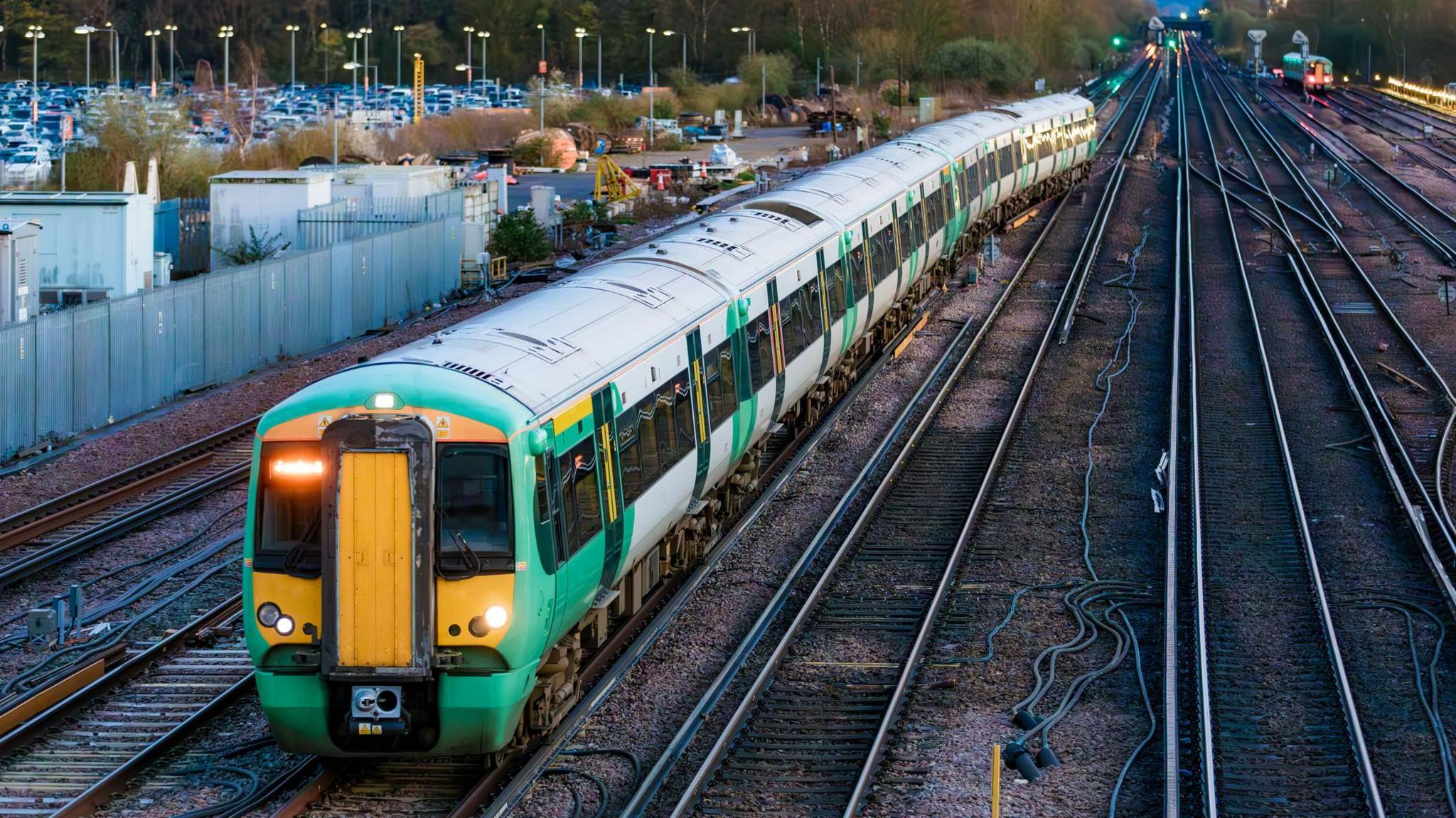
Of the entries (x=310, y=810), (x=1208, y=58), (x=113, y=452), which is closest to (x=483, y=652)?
(x=310, y=810)

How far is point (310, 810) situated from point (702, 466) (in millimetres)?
4998

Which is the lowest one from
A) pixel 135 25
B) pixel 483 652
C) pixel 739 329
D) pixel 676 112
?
pixel 483 652

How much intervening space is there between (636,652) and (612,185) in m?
38.9

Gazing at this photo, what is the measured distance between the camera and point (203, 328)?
1040 inches

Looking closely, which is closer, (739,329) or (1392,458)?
Answer: (739,329)

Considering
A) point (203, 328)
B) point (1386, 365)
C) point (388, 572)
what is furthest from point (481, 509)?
point (1386, 365)

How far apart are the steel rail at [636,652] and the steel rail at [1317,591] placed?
13.4 ft

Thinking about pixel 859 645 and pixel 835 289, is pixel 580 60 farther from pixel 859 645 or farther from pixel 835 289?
pixel 859 645

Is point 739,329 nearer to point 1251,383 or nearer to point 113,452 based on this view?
point 113,452

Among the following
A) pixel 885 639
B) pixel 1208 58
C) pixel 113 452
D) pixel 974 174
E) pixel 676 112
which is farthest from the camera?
pixel 1208 58

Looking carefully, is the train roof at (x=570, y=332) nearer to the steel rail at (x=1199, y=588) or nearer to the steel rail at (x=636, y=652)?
the steel rail at (x=636, y=652)

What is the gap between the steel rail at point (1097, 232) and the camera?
29969 millimetres

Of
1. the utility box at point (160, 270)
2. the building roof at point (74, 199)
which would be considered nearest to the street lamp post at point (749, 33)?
the utility box at point (160, 270)

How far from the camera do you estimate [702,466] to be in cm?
1445
